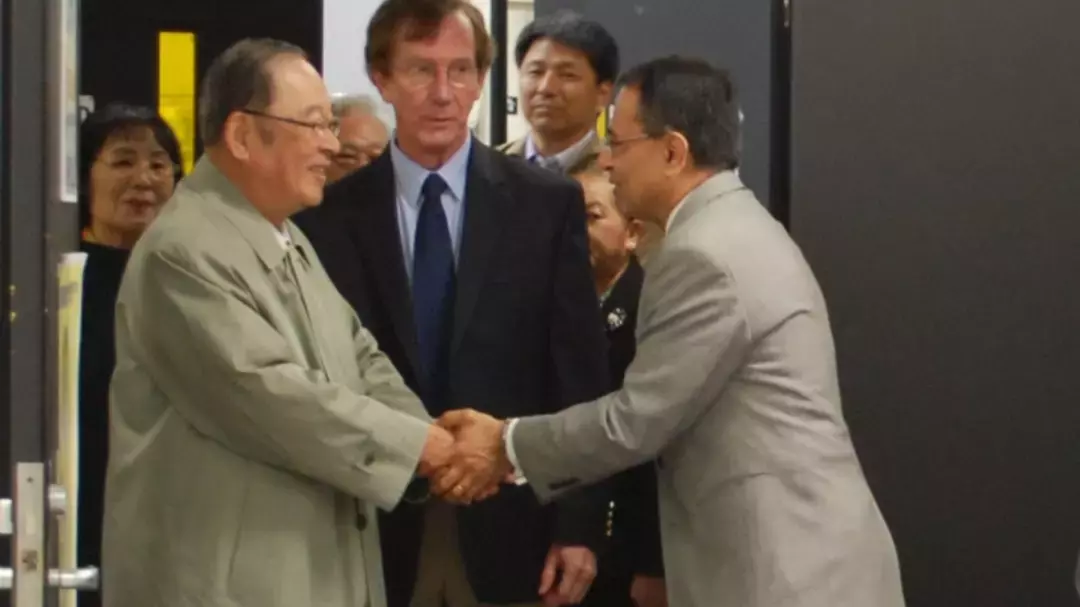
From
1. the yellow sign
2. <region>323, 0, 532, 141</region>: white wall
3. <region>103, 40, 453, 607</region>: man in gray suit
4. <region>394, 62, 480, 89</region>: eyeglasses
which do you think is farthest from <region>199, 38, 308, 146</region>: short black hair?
<region>323, 0, 532, 141</region>: white wall

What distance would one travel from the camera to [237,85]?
201 centimetres

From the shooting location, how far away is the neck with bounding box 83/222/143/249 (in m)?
2.73

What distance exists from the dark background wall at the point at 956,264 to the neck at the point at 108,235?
49.3 inches

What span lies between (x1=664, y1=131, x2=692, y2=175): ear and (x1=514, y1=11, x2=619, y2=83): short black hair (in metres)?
0.91

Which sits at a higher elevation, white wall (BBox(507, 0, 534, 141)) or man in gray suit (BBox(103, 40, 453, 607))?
white wall (BBox(507, 0, 534, 141))

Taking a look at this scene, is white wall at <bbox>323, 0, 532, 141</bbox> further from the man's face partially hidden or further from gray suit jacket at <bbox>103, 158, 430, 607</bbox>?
gray suit jacket at <bbox>103, 158, 430, 607</bbox>

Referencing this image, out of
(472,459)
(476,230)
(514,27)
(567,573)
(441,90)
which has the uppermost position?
(514,27)

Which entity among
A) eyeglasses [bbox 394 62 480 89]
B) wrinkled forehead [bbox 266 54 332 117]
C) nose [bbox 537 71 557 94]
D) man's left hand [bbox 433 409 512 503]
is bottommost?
man's left hand [bbox 433 409 512 503]

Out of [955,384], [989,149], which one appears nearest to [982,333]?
[955,384]

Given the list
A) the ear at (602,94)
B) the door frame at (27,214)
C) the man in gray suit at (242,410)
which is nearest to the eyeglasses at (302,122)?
the man in gray suit at (242,410)

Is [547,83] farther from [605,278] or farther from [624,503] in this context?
[624,503]

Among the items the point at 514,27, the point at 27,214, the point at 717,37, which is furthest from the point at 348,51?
the point at 27,214

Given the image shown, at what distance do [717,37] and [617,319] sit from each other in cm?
98

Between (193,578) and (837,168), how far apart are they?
1.41 metres
